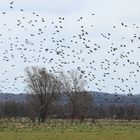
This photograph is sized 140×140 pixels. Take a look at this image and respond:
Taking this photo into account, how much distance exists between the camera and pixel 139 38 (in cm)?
2556

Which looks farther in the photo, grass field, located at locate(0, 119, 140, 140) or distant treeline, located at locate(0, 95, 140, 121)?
distant treeline, located at locate(0, 95, 140, 121)

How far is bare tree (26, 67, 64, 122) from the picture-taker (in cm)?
9915

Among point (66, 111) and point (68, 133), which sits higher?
point (66, 111)

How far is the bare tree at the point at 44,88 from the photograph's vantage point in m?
99.2

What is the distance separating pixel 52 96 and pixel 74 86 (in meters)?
23.7

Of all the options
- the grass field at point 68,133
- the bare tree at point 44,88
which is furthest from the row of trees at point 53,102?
the grass field at point 68,133

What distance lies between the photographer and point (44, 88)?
336ft

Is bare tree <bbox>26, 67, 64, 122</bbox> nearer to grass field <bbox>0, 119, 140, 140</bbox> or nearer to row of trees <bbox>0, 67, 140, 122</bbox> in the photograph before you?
row of trees <bbox>0, 67, 140, 122</bbox>

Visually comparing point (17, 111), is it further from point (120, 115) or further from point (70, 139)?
point (70, 139)

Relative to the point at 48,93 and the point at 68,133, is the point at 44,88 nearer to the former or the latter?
the point at 48,93

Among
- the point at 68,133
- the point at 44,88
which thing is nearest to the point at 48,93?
the point at 44,88

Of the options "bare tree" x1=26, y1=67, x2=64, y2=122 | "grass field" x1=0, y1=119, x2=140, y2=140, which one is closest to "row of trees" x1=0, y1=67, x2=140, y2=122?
"bare tree" x1=26, y1=67, x2=64, y2=122

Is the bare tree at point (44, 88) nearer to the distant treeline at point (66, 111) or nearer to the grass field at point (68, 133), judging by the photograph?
the distant treeline at point (66, 111)

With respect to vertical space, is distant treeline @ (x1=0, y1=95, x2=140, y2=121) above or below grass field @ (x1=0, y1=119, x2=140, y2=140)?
above
